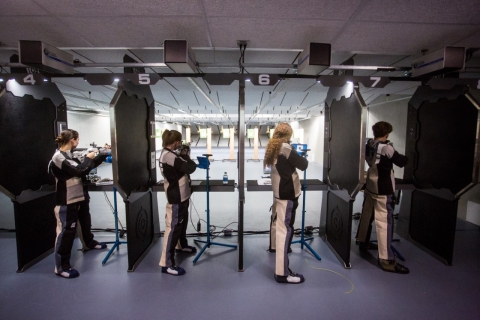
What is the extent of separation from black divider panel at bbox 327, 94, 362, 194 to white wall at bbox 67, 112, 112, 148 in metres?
9.42

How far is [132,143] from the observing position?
2.66m

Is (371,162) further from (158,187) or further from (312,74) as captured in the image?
(158,187)

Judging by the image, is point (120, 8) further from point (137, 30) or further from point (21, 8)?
point (21, 8)

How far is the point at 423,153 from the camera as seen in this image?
10.2ft

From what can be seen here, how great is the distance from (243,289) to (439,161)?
107 inches

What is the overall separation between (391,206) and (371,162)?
54 centimetres

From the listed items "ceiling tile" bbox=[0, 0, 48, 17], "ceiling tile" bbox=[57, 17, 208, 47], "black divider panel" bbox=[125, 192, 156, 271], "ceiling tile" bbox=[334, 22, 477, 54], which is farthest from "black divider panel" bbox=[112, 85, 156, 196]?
"ceiling tile" bbox=[334, 22, 477, 54]

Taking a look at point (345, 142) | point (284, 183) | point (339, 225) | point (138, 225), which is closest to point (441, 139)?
point (345, 142)

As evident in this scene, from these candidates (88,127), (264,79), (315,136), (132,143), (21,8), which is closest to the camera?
(21,8)

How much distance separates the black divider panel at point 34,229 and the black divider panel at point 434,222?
15.3 feet

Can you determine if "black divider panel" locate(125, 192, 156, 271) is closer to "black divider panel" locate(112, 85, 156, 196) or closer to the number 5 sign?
"black divider panel" locate(112, 85, 156, 196)

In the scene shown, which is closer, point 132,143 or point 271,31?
point 271,31

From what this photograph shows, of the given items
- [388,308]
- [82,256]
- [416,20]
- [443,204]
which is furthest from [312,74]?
[82,256]

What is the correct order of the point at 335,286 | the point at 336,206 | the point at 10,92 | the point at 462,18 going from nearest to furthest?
the point at 462,18
the point at 335,286
the point at 10,92
the point at 336,206
